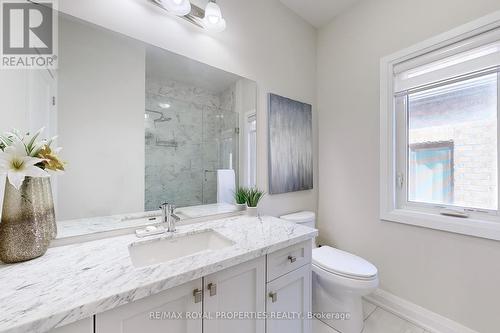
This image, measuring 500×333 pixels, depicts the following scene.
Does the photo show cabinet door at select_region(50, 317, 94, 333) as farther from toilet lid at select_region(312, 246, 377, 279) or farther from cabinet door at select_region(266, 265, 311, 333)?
toilet lid at select_region(312, 246, 377, 279)

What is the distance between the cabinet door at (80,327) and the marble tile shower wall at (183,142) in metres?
0.65

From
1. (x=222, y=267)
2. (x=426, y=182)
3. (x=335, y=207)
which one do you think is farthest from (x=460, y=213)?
(x=222, y=267)

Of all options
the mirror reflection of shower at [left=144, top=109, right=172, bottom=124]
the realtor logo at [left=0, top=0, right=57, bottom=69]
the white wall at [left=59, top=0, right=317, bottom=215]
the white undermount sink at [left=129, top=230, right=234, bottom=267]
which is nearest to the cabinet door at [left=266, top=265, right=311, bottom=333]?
the white undermount sink at [left=129, top=230, right=234, bottom=267]

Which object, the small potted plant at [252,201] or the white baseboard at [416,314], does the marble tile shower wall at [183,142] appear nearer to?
the small potted plant at [252,201]

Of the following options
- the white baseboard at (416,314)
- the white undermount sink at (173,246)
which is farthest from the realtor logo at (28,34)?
the white baseboard at (416,314)

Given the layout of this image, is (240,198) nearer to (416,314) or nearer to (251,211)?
(251,211)

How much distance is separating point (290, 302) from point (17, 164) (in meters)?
1.34

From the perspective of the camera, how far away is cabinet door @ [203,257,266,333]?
0.80m

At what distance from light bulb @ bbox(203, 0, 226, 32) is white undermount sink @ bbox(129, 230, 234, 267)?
4.38ft

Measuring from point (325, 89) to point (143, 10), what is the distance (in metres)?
1.71

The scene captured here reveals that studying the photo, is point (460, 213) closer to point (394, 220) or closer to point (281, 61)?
point (394, 220)

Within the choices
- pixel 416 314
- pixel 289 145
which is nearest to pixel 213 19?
pixel 289 145

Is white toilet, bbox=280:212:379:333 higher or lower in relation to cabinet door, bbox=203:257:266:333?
lower

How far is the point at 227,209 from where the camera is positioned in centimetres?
149
